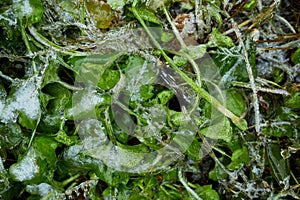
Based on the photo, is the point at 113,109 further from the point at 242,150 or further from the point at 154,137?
the point at 242,150

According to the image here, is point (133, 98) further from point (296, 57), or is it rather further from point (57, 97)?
point (296, 57)

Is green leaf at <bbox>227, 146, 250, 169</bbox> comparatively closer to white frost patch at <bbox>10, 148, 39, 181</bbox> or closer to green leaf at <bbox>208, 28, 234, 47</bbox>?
green leaf at <bbox>208, 28, 234, 47</bbox>

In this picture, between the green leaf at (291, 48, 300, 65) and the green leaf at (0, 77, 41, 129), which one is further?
the green leaf at (291, 48, 300, 65)

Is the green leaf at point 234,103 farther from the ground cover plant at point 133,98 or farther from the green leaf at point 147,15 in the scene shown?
the green leaf at point 147,15

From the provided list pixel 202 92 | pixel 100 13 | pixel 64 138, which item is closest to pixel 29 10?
pixel 100 13

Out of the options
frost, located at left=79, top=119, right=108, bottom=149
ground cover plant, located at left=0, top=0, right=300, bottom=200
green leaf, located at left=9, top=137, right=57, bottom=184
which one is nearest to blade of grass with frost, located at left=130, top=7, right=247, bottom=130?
ground cover plant, located at left=0, top=0, right=300, bottom=200

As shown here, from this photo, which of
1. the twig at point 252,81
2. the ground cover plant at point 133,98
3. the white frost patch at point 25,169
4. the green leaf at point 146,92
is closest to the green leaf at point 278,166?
the ground cover plant at point 133,98

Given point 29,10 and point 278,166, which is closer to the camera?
point 29,10

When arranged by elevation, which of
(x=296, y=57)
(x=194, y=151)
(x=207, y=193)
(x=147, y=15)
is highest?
(x=147, y=15)

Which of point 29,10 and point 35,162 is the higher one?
point 29,10
